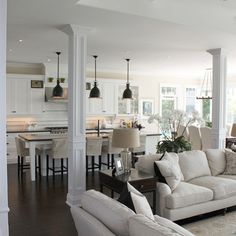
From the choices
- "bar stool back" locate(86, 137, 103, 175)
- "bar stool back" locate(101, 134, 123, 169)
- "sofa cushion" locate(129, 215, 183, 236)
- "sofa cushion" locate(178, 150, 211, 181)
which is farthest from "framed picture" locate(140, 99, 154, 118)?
"sofa cushion" locate(129, 215, 183, 236)

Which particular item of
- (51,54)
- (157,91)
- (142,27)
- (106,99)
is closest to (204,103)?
(157,91)

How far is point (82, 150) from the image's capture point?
16.0ft

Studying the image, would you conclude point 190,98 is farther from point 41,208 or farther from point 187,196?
point 41,208

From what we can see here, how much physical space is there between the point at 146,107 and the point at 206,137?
3.59 m

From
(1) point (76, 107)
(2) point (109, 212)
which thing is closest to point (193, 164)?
(1) point (76, 107)

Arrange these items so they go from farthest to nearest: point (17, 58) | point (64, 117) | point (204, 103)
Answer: point (204, 103) < point (64, 117) < point (17, 58)

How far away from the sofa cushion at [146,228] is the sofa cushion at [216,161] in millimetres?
3351

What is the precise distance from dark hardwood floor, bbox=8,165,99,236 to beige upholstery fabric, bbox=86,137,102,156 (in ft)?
1.82

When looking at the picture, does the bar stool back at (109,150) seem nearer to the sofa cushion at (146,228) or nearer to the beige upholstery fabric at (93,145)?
the beige upholstery fabric at (93,145)

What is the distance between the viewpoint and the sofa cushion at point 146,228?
5.94 feet

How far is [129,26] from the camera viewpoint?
189 inches

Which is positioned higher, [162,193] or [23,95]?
[23,95]

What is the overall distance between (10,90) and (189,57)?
504 centimetres

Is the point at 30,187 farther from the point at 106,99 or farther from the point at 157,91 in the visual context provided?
the point at 157,91
